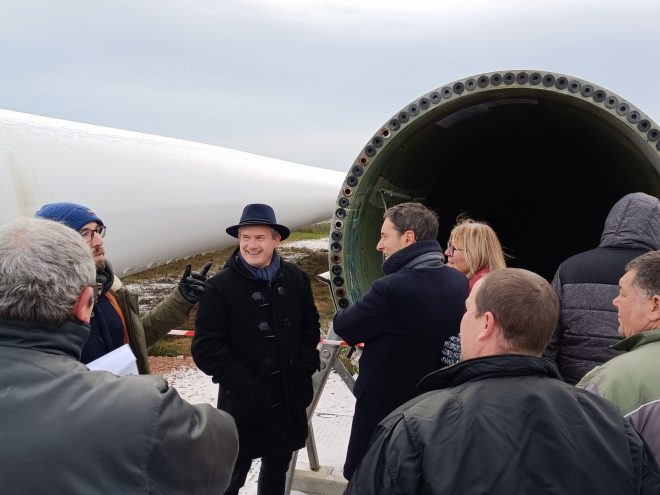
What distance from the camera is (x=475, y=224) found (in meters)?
2.72

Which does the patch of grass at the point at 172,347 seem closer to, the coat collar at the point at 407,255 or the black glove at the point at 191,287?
the black glove at the point at 191,287

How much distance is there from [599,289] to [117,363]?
5.98 ft

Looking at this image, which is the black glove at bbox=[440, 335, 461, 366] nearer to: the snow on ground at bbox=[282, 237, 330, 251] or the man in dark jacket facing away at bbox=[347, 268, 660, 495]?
the man in dark jacket facing away at bbox=[347, 268, 660, 495]

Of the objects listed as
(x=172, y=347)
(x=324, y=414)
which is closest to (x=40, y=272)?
(x=324, y=414)

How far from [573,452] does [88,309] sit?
42.0 inches

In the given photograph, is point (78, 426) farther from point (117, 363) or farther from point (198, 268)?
point (198, 268)

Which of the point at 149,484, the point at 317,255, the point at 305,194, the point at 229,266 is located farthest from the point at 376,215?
the point at 317,255

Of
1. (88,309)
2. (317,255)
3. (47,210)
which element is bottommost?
(317,255)

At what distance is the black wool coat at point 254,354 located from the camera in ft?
8.07

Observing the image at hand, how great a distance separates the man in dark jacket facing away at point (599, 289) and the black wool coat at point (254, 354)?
115 centimetres

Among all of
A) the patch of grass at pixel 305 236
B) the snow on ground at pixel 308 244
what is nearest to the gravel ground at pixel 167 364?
the snow on ground at pixel 308 244

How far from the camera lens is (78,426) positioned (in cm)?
108

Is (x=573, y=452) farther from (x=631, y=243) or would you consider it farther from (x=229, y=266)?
(x=229, y=266)

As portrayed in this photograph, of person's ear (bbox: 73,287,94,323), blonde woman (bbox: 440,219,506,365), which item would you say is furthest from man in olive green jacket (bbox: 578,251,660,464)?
person's ear (bbox: 73,287,94,323)
